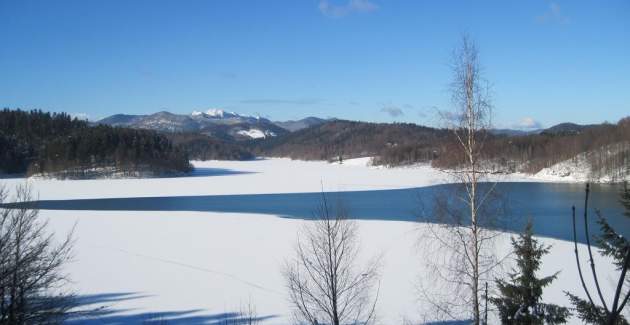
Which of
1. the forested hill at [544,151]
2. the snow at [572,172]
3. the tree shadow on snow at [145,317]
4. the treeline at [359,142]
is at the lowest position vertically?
the tree shadow on snow at [145,317]

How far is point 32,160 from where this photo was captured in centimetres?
7712

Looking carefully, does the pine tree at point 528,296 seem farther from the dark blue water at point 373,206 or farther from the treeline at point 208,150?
the treeline at point 208,150

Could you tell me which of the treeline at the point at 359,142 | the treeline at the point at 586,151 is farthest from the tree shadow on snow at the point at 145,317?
the treeline at the point at 359,142

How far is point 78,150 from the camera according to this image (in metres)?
72.8

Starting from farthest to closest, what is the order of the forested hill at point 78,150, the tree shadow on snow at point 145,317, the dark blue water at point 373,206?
the forested hill at point 78,150 → the dark blue water at point 373,206 → the tree shadow on snow at point 145,317

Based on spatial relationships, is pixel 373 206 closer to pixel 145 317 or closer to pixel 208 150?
pixel 145 317

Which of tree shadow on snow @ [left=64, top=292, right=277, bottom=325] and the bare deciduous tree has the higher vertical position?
the bare deciduous tree

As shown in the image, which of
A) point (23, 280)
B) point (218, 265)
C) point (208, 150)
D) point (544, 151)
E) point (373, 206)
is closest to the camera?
point (23, 280)

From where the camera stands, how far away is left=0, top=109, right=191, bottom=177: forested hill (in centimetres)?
7200

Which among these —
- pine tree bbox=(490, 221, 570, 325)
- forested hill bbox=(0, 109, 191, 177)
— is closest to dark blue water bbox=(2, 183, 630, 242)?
pine tree bbox=(490, 221, 570, 325)

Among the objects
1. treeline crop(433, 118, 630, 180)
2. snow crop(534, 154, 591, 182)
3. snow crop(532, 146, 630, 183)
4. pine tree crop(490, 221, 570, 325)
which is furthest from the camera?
snow crop(534, 154, 591, 182)

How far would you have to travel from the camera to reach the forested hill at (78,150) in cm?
7200

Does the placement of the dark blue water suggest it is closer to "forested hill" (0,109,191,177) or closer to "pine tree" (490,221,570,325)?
"pine tree" (490,221,570,325)

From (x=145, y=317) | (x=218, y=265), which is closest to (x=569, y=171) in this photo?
(x=218, y=265)
